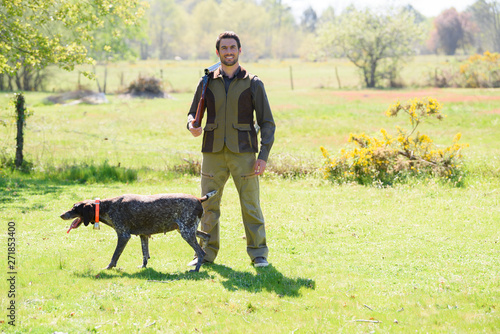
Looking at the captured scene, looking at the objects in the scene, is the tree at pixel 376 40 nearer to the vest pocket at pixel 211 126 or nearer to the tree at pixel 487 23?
the vest pocket at pixel 211 126

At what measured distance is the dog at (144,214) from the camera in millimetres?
6539

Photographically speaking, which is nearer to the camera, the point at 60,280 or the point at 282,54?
the point at 60,280

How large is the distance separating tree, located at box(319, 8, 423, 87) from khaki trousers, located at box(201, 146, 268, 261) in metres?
49.3

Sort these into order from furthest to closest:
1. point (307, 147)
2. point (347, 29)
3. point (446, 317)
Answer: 1. point (347, 29)
2. point (307, 147)
3. point (446, 317)

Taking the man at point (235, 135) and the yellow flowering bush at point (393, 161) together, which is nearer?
the man at point (235, 135)

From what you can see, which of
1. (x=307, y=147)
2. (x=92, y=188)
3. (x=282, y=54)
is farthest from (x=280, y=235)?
(x=282, y=54)

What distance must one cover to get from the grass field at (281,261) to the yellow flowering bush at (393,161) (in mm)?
525

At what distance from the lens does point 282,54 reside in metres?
152

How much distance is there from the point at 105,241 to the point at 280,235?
2.90 meters

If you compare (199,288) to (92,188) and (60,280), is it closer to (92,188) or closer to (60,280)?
(60,280)

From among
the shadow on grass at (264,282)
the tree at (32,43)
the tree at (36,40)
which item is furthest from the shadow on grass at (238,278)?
the tree at (36,40)

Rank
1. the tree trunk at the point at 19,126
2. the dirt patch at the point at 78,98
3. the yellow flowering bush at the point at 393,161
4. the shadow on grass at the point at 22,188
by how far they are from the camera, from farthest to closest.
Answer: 1. the dirt patch at the point at 78,98
2. the tree trunk at the point at 19,126
3. the yellow flowering bush at the point at 393,161
4. the shadow on grass at the point at 22,188

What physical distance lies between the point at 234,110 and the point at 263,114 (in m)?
0.41

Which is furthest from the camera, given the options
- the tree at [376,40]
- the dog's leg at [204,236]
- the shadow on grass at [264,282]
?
the tree at [376,40]
